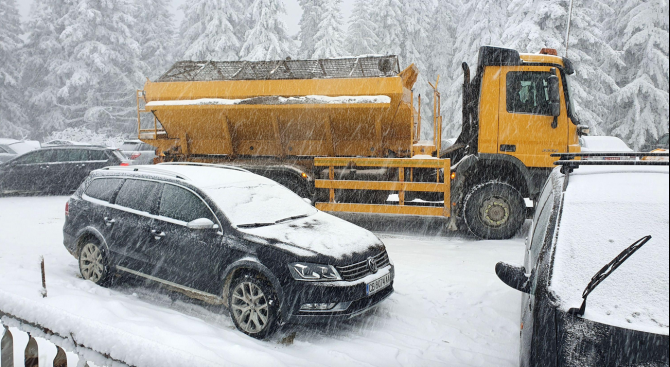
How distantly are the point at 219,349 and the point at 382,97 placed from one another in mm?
5439

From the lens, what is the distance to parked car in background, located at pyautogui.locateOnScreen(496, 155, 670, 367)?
2221 millimetres

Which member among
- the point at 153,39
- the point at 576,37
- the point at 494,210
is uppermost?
the point at 153,39

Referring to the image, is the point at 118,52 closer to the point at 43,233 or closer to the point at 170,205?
the point at 43,233

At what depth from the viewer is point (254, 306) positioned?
175 inches

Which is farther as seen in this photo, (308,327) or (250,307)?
(308,327)

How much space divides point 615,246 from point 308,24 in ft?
37.3

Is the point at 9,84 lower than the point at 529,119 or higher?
higher

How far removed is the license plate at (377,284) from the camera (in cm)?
461

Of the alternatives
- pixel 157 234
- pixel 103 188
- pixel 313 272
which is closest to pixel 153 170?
pixel 103 188

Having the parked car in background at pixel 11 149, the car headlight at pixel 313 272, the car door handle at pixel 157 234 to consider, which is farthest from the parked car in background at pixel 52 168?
the car headlight at pixel 313 272

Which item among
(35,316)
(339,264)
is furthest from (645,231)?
(35,316)

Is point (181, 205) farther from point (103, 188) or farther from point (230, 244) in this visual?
point (103, 188)

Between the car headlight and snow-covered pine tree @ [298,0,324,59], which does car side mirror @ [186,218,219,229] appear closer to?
the car headlight

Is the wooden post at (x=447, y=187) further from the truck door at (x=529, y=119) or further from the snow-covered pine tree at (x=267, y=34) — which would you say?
the snow-covered pine tree at (x=267, y=34)
